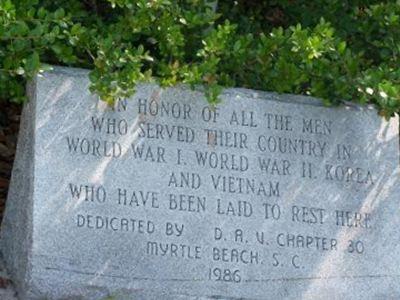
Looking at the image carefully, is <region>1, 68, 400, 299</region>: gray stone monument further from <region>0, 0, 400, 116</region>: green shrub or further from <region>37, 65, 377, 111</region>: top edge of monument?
<region>0, 0, 400, 116</region>: green shrub

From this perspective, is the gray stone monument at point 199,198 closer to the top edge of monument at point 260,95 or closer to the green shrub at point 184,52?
the top edge of monument at point 260,95

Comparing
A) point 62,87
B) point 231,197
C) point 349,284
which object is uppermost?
point 62,87

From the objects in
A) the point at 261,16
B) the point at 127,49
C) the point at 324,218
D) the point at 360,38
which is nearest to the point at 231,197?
the point at 324,218

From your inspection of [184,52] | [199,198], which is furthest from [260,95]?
[199,198]

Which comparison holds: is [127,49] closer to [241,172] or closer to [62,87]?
[62,87]

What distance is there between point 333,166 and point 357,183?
16 cm

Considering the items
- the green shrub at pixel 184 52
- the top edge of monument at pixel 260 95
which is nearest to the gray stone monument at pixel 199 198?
the top edge of monument at pixel 260 95

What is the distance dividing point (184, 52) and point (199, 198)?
2.64 feet

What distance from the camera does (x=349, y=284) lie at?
19.7 ft

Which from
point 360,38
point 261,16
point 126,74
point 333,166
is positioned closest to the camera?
point 126,74

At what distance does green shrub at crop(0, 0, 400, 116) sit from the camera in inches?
226

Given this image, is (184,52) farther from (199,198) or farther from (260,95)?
(199,198)

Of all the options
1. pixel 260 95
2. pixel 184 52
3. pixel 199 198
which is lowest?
pixel 199 198

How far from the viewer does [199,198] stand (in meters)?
5.84
